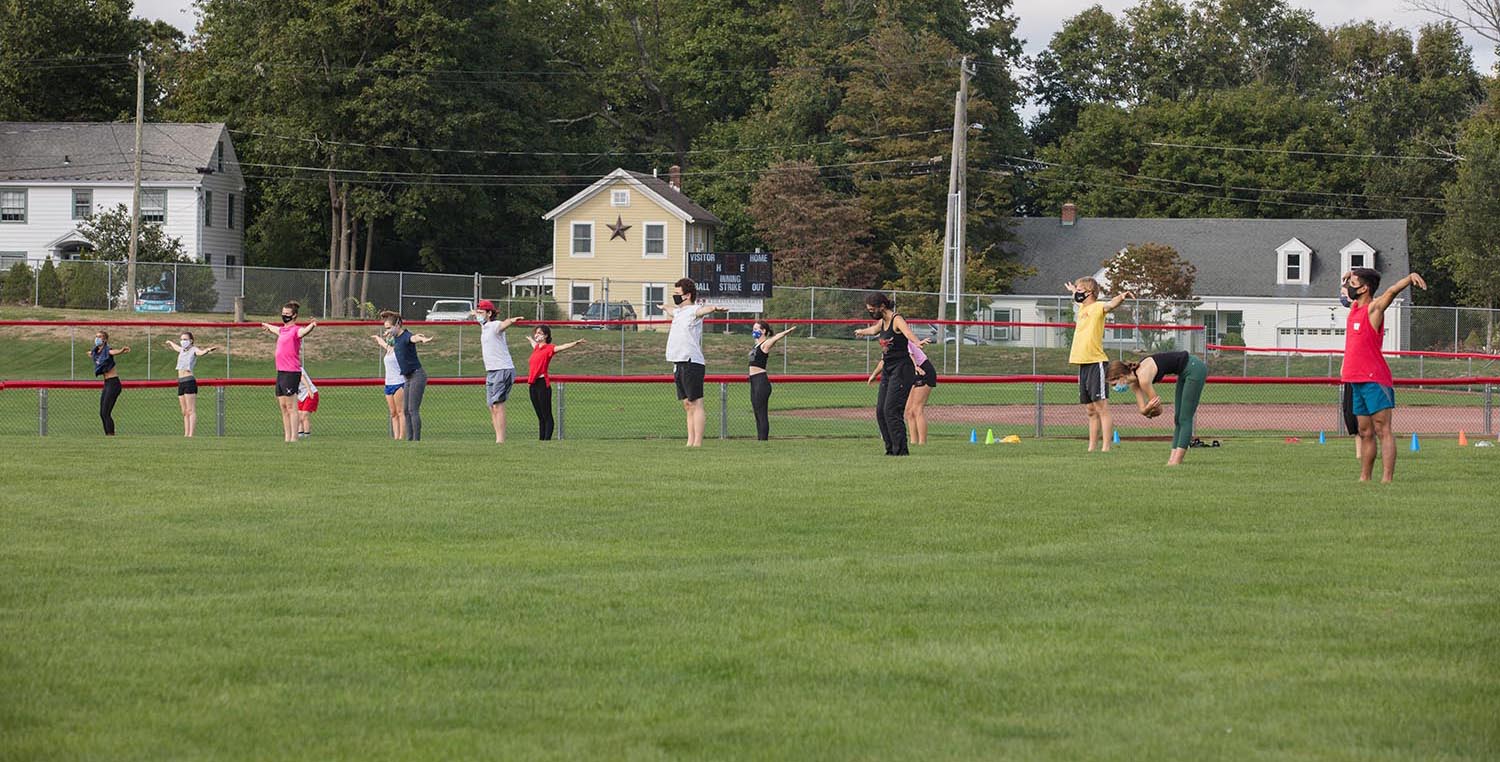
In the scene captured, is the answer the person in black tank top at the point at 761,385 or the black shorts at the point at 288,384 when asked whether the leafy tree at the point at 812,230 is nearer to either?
the person in black tank top at the point at 761,385

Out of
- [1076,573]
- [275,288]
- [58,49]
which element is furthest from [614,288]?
[1076,573]

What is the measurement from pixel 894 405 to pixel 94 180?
52795 mm

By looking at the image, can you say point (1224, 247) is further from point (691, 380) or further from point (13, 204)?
point (691, 380)

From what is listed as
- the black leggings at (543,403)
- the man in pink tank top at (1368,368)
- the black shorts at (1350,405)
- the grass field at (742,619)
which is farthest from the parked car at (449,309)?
the man in pink tank top at (1368,368)

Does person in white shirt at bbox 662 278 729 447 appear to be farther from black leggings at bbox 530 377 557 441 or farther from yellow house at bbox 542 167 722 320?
yellow house at bbox 542 167 722 320

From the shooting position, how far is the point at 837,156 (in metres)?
67.4

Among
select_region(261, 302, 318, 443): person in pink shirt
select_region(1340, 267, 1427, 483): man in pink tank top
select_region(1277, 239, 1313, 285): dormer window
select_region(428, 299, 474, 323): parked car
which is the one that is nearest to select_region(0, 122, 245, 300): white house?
select_region(428, 299, 474, 323): parked car

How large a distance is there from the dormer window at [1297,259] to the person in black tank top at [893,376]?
56108 mm

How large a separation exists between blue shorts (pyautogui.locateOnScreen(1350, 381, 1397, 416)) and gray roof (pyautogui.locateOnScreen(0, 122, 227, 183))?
55695 mm

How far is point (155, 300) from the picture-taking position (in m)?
Answer: 47.6

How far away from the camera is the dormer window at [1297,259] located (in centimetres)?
6925

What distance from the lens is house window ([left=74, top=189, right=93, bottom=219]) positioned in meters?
62.3

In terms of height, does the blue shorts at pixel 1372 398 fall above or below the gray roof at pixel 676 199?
below

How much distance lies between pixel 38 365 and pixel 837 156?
3702cm
